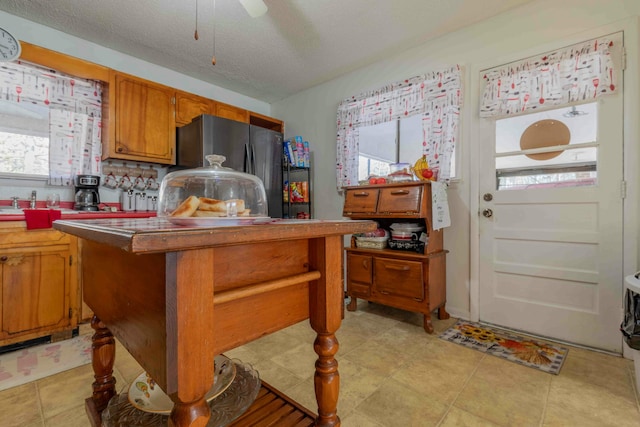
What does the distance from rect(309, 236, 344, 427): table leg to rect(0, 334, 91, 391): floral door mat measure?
1.75 m

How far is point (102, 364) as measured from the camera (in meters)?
1.17

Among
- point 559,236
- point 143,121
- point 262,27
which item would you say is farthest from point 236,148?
point 559,236

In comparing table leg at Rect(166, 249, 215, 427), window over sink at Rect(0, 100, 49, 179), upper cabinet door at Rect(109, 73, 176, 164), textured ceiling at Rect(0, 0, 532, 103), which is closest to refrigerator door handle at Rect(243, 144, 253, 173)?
upper cabinet door at Rect(109, 73, 176, 164)

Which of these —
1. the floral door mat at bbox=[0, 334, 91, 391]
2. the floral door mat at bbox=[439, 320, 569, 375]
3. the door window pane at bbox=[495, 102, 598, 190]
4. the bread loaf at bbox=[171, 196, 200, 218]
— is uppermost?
the door window pane at bbox=[495, 102, 598, 190]

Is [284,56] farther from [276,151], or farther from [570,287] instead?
[570,287]

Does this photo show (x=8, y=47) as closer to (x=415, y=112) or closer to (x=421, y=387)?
(x=415, y=112)

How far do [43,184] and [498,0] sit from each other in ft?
13.1

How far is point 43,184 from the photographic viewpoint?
8.34ft

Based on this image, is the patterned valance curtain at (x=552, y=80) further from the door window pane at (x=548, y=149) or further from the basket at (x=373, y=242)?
the basket at (x=373, y=242)

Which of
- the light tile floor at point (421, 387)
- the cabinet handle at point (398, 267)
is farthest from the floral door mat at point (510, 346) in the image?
the cabinet handle at point (398, 267)

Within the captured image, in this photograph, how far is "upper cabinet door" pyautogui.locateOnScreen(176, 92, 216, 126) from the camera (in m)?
3.07

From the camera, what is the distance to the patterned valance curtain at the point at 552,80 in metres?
1.92

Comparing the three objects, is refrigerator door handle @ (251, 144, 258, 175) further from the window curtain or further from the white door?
the white door

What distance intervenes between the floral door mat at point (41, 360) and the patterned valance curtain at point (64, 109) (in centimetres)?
137
